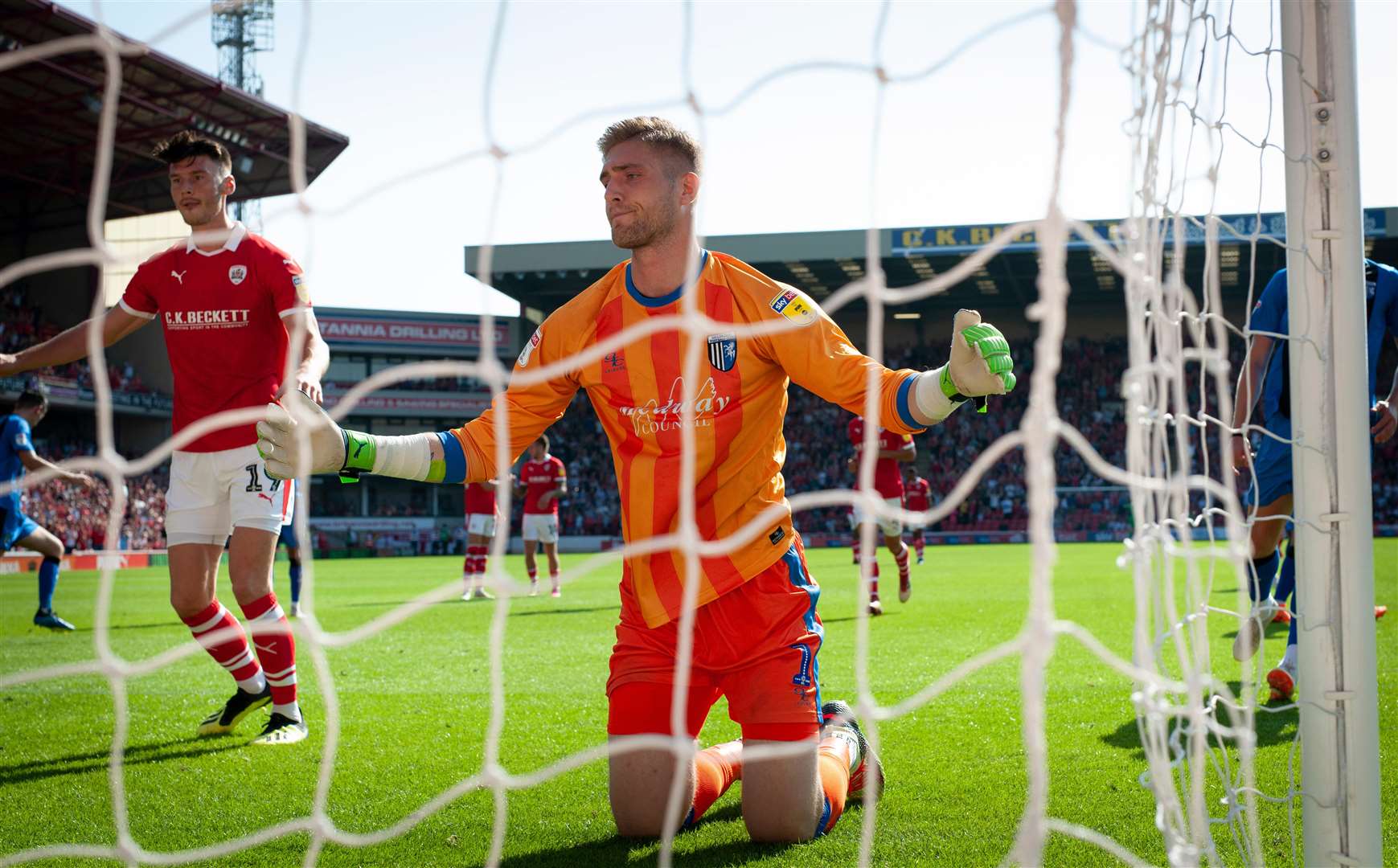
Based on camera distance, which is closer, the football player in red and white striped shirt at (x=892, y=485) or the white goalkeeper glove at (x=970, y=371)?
the white goalkeeper glove at (x=970, y=371)

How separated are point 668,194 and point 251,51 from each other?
50472 millimetres

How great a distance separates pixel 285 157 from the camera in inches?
1096

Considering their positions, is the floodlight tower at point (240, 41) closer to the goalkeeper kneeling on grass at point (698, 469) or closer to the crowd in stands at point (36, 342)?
the crowd in stands at point (36, 342)

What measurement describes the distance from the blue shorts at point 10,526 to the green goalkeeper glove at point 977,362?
8.86 metres

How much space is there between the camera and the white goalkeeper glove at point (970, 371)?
241cm

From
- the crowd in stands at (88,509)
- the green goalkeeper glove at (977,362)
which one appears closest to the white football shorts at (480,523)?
the green goalkeeper glove at (977,362)

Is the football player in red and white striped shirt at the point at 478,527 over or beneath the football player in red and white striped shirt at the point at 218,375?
beneath

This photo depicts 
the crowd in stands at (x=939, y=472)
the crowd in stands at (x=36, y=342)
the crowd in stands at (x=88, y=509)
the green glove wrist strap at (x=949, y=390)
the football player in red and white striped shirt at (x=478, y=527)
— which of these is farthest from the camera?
the crowd in stands at (x=36, y=342)

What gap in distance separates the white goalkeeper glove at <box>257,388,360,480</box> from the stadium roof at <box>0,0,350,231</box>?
20.4 m

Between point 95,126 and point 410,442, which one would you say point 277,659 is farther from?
point 95,126

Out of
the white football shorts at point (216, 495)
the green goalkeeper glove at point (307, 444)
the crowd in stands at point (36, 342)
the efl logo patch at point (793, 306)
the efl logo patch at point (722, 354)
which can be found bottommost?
the white football shorts at point (216, 495)

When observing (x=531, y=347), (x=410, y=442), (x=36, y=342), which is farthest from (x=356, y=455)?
(x=36, y=342)

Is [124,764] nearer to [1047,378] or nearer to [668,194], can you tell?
[668,194]

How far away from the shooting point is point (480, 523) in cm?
1336
